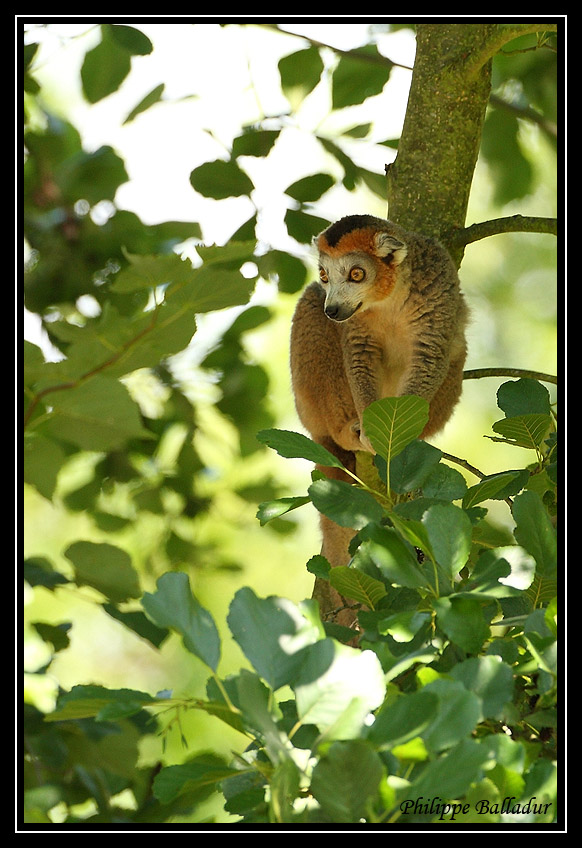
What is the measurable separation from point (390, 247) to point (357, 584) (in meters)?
1.79

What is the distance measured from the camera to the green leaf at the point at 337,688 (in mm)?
1062

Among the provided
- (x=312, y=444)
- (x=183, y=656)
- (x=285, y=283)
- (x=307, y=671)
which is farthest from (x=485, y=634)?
(x=183, y=656)

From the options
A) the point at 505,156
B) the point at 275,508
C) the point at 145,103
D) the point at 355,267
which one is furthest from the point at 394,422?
the point at 505,156

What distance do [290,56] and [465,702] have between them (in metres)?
2.45

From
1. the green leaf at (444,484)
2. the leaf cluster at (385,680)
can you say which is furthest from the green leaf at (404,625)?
the green leaf at (444,484)

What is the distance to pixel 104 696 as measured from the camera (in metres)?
1.21

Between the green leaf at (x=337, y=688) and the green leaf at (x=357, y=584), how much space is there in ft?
1.07

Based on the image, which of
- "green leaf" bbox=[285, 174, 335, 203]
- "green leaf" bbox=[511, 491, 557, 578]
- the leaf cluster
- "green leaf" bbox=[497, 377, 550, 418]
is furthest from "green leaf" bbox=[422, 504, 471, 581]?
"green leaf" bbox=[285, 174, 335, 203]

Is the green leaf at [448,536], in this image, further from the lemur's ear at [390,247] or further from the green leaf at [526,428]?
the lemur's ear at [390,247]

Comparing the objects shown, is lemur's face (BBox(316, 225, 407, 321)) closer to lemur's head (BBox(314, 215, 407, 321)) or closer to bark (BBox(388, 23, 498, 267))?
lemur's head (BBox(314, 215, 407, 321))

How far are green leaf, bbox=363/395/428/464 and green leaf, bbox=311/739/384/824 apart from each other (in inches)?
26.3

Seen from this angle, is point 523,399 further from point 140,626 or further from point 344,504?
point 140,626

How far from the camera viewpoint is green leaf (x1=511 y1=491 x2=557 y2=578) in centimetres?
141

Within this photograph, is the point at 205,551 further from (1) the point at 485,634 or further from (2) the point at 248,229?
(1) the point at 485,634
